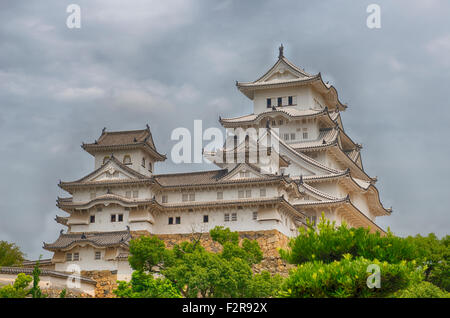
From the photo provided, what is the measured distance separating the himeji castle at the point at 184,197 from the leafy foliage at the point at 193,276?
1162 cm

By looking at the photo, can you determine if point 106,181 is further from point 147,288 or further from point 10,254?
point 147,288

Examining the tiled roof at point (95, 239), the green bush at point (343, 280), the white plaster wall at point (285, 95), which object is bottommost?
the green bush at point (343, 280)

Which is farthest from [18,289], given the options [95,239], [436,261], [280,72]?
[280,72]

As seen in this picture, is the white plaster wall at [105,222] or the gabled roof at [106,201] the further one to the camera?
the white plaster wall at [105,222]

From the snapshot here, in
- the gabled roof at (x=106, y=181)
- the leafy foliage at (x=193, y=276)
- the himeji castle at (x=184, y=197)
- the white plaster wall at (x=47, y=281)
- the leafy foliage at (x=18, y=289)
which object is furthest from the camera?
the gabled roof at (x=106, y=181)

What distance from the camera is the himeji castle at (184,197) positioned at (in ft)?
170

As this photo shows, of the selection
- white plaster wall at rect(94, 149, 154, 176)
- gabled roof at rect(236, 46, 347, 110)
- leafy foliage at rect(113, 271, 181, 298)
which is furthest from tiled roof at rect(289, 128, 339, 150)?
leafy foliage at rect(113, 271, 181, 298)

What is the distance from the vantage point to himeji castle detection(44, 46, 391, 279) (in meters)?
51.9

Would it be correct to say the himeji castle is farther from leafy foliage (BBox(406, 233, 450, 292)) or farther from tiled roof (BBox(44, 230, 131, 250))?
leafy foliage (BBox(406, 233, 450, 292))

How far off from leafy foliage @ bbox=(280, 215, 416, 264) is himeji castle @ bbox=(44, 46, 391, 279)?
19.1 m

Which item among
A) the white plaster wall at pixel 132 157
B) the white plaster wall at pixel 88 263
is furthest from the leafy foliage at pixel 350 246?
the white plaster wall at pixel 132 157

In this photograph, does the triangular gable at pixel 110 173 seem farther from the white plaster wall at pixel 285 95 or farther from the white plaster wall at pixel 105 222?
the white plaster wall at pixel 285 95

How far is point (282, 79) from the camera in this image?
72.5 meters
